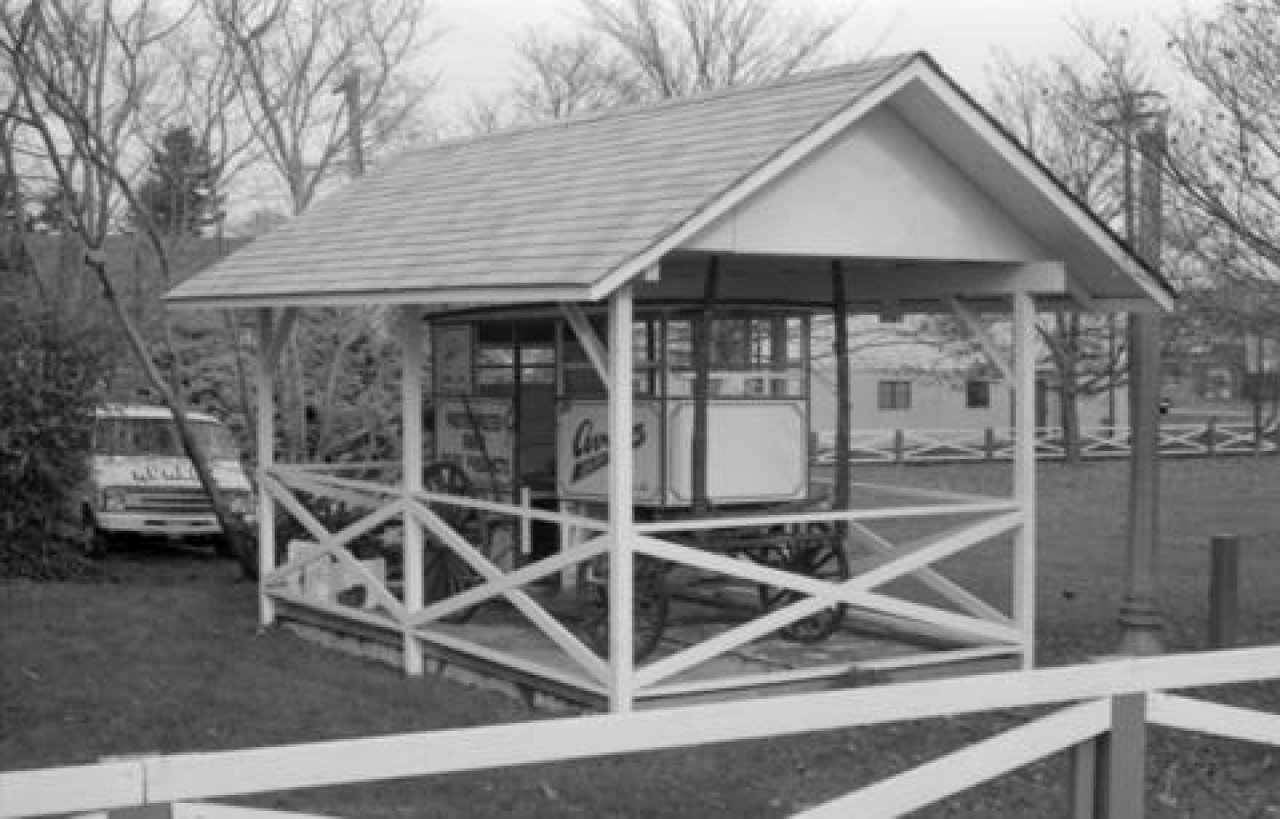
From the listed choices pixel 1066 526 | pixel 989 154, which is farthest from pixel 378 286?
pixel 1066 526

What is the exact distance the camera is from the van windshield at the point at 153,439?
19.9 meters

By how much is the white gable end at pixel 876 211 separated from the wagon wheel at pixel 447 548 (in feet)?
12.7

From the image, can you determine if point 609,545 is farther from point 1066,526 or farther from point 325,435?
point 1066,526

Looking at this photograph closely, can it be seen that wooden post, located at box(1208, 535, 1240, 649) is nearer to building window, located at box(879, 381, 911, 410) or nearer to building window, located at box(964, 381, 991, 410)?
building window, located at box(879, 381, 911, 410)

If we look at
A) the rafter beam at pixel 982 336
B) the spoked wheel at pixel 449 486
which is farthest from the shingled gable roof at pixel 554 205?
the spoked wheel at pixel 449 486

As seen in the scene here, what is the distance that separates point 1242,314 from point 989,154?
302 centimetres

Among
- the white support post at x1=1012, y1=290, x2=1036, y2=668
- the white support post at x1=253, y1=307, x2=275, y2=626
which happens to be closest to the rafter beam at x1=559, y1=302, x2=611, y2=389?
the white support post at x1=1012, y1=290, x2=1036, y2=668

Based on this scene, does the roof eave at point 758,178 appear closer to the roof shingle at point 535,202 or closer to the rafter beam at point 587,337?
the roof shingle at point 535,202

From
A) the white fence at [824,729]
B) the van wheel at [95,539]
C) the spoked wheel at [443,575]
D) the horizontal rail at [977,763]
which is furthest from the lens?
the van wheel at [95,539]

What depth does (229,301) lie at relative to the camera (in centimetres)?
1269

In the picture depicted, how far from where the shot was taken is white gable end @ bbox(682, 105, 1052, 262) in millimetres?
9867

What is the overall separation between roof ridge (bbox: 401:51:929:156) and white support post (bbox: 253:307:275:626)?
77.2 inches

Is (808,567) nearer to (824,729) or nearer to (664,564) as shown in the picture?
(664,564)

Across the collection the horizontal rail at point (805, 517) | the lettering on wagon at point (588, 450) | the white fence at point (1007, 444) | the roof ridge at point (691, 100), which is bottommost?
the white fence at point (1007, 444)
